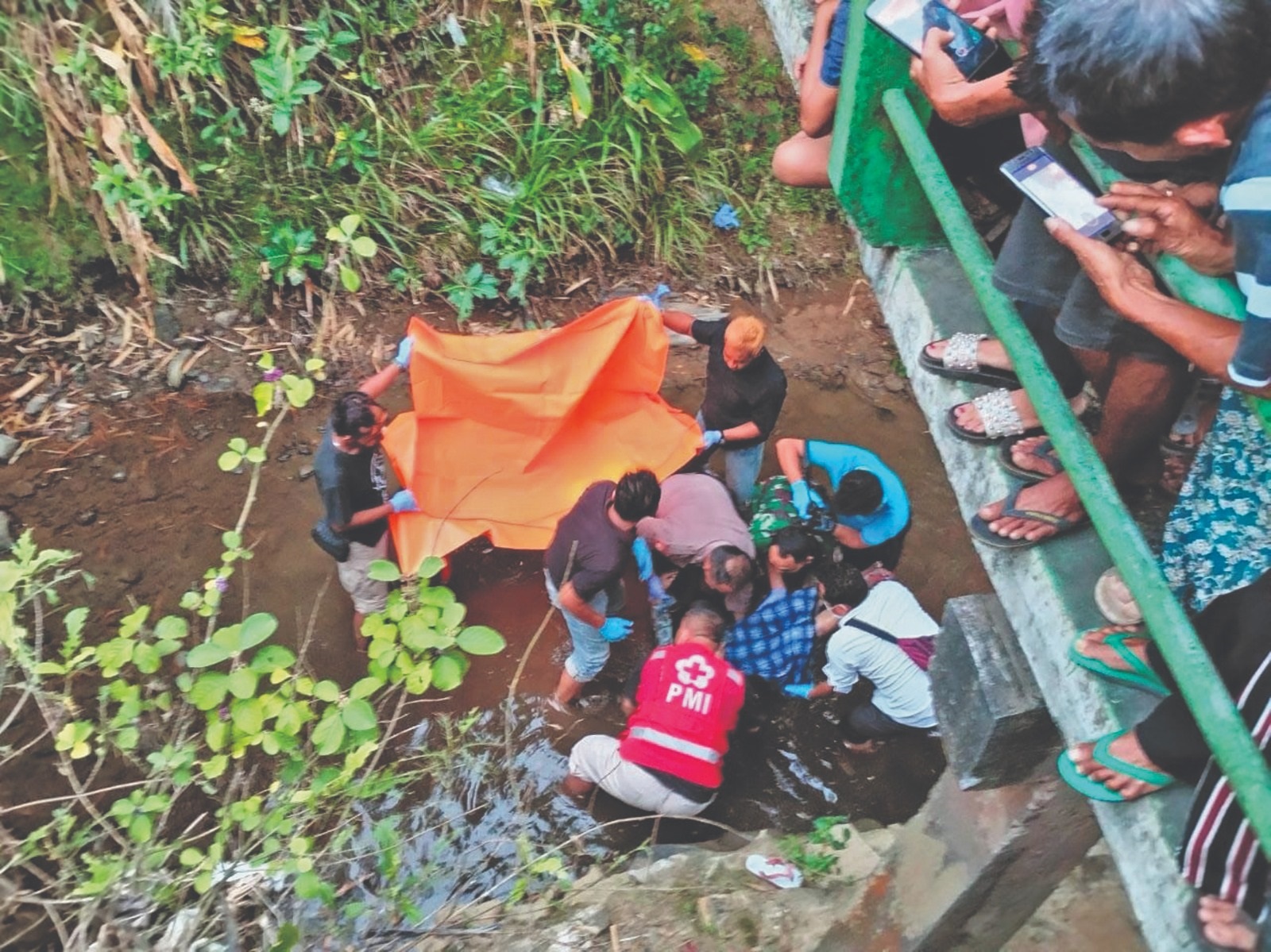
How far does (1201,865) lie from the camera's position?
1.48 m

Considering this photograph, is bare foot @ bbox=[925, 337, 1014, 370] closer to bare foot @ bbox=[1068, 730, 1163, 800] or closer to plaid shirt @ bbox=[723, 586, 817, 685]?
bare foot @ bbox=[1068, 730, 1163, 800]

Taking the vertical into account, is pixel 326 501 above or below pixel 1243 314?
below

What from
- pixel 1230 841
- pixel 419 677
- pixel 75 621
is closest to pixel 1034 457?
pixel 1230 841

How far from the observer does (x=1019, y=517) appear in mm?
1970

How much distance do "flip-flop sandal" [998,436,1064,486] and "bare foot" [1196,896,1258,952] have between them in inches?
34.3

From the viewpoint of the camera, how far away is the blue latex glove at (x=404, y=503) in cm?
366

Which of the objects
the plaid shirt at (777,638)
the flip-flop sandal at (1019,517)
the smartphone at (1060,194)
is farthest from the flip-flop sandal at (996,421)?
the plaid shirt at (777,638)

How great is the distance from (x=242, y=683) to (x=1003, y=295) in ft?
5.47

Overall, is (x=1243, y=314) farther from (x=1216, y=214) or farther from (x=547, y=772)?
(x=547, y=772)

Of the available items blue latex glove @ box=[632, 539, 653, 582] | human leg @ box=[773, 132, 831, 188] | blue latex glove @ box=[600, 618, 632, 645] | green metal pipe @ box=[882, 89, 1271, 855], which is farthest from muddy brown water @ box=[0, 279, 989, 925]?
green metal pipe @ box=[882, 89, 1271, 855]

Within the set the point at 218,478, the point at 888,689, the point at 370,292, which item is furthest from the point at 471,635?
the point at 370,292

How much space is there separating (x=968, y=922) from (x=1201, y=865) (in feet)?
5.21

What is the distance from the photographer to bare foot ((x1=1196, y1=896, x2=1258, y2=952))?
1.45 meters

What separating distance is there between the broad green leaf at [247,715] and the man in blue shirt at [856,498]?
2346 mm
